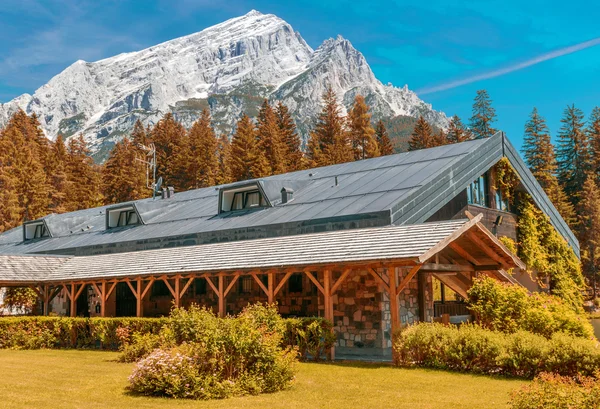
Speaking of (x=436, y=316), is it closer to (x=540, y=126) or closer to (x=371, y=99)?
(x=540, y=126)

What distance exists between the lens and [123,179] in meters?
61.0

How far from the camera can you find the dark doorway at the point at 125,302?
1028 inches

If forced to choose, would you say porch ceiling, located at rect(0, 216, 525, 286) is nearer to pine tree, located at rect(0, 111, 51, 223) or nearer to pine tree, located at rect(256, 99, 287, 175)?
pine tree, located at rect(0, 111, 51, 223)

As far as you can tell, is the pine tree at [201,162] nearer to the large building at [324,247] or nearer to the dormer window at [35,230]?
the dormer window at [35,230]

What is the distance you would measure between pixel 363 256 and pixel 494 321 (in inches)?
161

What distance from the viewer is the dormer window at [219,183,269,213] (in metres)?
24.7

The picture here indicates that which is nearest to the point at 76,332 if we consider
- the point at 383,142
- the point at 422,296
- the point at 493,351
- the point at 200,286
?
the point at 200,286

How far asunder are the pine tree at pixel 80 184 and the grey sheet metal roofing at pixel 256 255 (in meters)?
37.1

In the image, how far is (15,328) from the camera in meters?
21.4

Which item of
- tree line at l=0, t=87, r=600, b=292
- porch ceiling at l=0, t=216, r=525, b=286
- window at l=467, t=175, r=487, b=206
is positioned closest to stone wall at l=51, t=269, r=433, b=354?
porch ceiling at l=0, t=216, r=525, b=286

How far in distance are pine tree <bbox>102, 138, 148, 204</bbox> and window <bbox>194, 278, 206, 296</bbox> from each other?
3800 cm

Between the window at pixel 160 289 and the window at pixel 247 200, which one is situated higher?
the window at pixel 247 200

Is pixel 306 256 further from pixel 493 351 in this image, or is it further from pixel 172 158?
pixel 172 158

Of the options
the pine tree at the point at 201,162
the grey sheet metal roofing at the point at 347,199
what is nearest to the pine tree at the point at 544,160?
the grey sheet metal roofing at the point at 347,199
